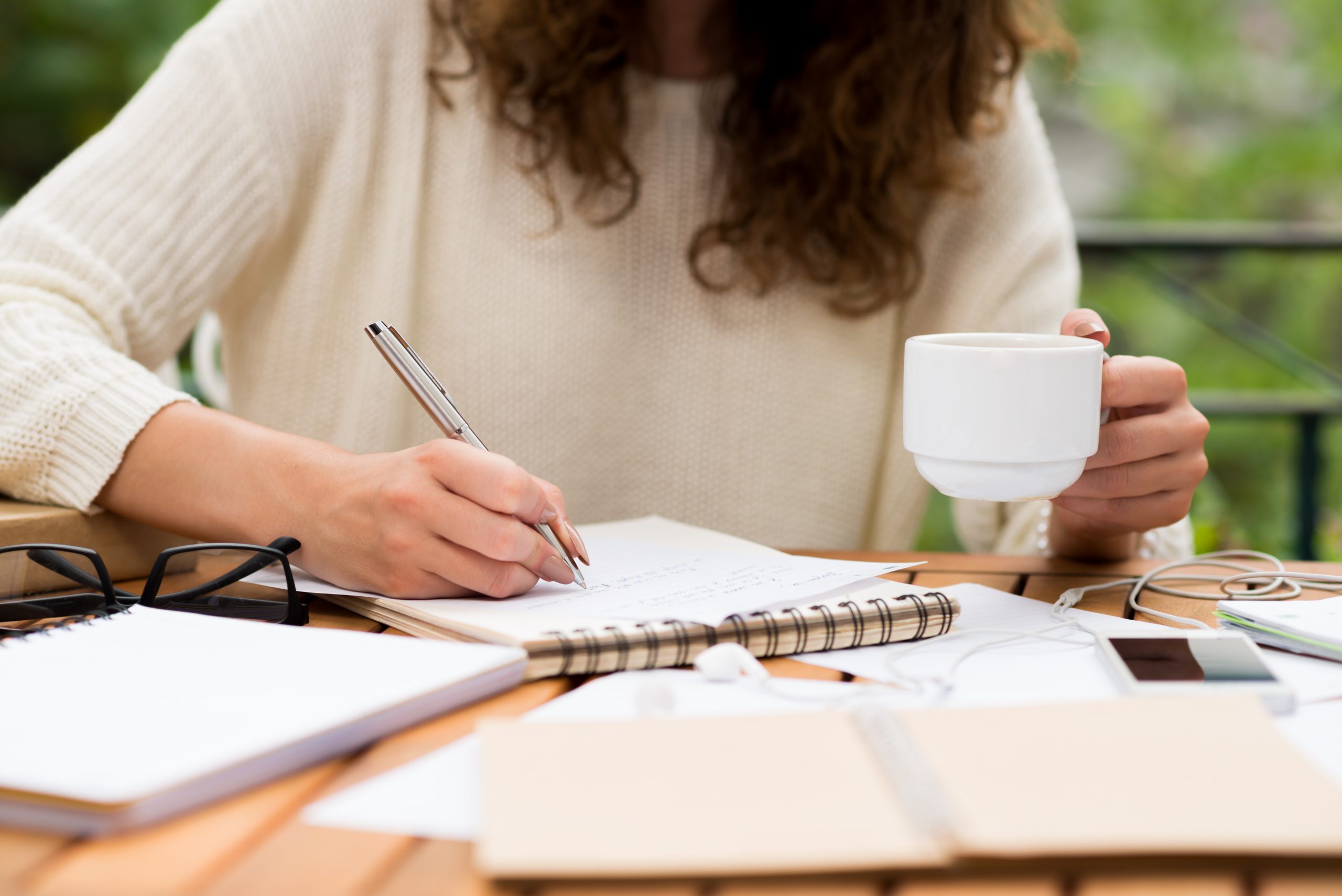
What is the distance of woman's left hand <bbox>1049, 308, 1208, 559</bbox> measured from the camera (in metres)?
0.74

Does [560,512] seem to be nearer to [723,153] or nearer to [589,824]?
[589,824]

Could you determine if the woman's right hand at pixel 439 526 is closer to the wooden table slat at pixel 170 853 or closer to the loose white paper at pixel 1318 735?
the wooden table slat at pixel 170 853

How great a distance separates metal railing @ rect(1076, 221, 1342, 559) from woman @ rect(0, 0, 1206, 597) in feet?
2.79

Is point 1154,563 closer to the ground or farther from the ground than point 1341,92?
closer to the ground

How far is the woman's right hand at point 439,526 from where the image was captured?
2.14 feet

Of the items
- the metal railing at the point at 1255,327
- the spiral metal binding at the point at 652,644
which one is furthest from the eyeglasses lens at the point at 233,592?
the metal railing at the point at 1255,327

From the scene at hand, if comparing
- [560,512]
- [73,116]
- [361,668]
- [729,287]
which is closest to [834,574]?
[560,512]

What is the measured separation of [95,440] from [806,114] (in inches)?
29.0

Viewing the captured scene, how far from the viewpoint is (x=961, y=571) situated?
33.2 inches

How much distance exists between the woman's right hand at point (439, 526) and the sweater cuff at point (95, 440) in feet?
0.58

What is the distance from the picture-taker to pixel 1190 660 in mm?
558

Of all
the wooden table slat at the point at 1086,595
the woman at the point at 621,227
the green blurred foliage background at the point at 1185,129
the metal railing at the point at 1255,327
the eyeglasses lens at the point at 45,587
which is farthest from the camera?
the green blurred foliage background at the point at 1185,129

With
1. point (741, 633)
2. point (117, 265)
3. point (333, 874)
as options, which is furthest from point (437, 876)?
point (117, 265)

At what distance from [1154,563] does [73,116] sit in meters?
4.64
